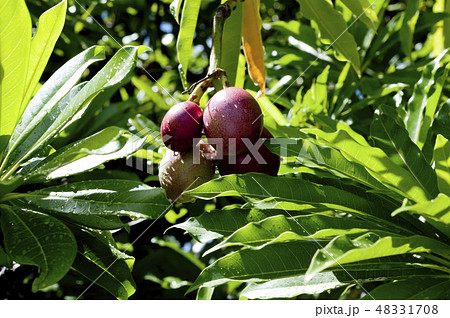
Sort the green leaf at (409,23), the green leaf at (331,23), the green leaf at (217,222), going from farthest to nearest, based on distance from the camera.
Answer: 1. the green leaf at (409,23)
2. the green leaf at (331,23)
3. the green leaf at (217,222)

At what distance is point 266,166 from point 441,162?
325 mm

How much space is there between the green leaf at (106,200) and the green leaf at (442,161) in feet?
1.68

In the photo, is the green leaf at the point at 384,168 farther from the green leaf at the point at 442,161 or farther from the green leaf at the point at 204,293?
the green leaf at the point at 204,293


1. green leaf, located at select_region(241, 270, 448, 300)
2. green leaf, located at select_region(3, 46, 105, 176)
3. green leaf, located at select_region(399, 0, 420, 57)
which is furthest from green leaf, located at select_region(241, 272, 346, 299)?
green leaf, located at select_region(399, 0, 420, 57)

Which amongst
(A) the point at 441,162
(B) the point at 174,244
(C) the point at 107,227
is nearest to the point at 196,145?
(C) the point at 107,227

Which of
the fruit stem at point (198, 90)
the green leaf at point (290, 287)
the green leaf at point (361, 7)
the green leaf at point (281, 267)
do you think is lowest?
the green leaf at point (290, 287)

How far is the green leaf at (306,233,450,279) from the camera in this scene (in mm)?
651

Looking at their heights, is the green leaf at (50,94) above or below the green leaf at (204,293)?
above

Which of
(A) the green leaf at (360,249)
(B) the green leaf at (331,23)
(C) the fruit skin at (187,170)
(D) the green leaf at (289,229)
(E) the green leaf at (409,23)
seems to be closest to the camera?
(A) the green leaf at (360,249)

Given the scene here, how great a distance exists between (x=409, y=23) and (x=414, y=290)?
1199mm

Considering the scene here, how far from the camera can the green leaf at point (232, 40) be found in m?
1.18

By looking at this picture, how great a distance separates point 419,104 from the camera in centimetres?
126

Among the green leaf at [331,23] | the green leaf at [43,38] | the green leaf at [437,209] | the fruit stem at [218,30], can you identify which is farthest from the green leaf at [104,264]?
the green leaf at [331,23]

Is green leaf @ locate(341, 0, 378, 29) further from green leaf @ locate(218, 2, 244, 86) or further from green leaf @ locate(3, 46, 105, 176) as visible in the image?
green leaf @ locate(3, 46, 105, 176)
